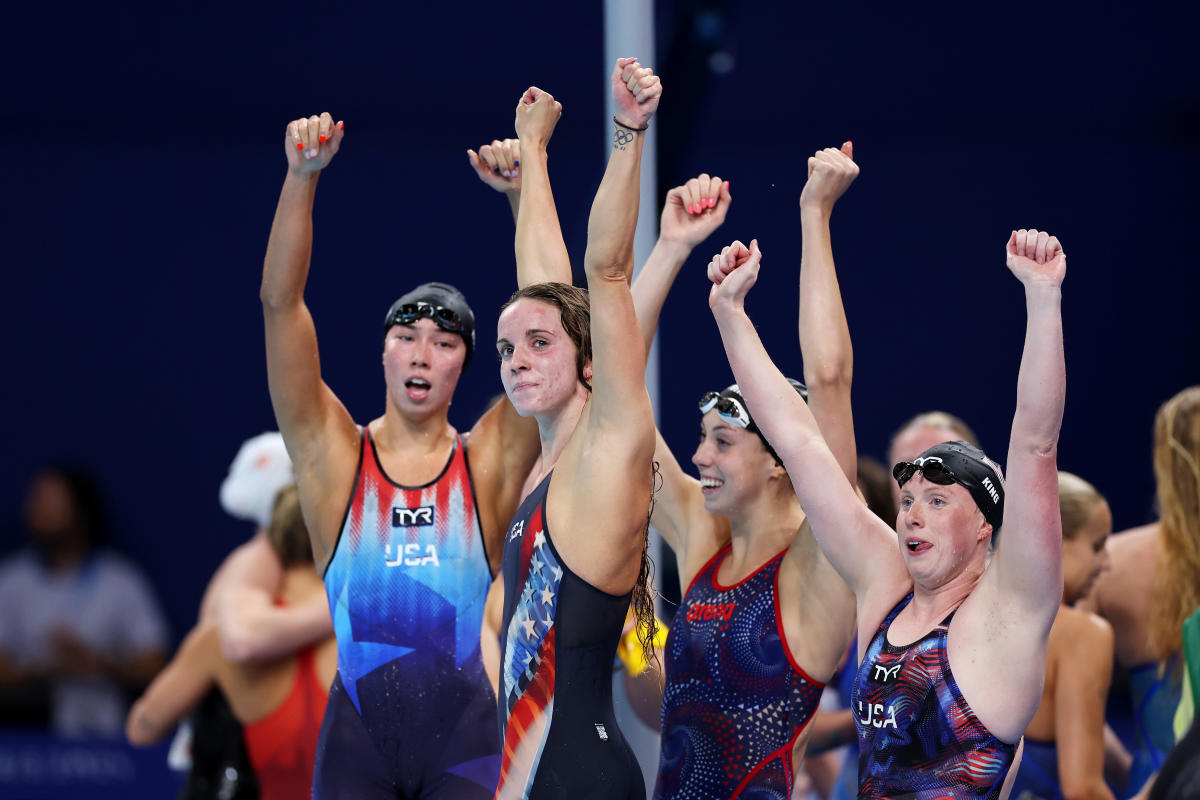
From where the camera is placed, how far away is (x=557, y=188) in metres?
7.83

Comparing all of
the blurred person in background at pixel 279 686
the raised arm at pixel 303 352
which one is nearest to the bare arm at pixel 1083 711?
the raised arm at pixel 303 352

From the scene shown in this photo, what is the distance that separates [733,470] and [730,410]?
160mm

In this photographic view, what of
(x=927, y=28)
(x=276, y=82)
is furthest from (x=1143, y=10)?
(x=276, y=82)

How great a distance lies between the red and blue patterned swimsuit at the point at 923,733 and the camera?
2730mm

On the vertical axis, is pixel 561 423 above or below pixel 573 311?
below

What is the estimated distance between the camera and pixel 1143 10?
7.38 m

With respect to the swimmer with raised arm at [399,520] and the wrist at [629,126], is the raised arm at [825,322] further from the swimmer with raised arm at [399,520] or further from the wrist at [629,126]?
the swimmer with raised arm at [399,520]

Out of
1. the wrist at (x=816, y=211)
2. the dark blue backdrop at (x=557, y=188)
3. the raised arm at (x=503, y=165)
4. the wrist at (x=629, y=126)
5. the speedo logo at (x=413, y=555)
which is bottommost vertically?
the speedo logo at (x=413, y=555)

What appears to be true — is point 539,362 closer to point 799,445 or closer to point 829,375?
point 799,445

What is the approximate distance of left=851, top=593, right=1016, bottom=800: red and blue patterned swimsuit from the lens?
273 cm

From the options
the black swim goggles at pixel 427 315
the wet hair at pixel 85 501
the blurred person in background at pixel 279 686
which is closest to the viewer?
the black swim goggles at pixel 427 315

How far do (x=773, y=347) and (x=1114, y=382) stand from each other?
6.28 feet

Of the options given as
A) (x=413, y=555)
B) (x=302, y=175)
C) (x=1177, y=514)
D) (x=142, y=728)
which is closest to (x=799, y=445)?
(x=413, y=555)

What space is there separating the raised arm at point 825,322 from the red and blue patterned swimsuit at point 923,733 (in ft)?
1.91
